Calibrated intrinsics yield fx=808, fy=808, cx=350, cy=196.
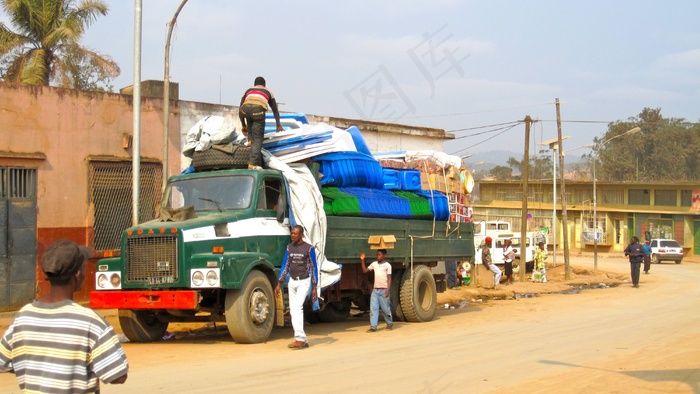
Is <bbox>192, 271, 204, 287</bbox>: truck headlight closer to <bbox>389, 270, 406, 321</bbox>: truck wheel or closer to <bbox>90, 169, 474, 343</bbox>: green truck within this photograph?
<bbox>90, 169, 474, 343</bbox>: green truck

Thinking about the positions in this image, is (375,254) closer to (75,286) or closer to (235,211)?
(235,211)

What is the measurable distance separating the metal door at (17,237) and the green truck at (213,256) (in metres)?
4.84

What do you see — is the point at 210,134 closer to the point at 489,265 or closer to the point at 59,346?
the point at 59,346

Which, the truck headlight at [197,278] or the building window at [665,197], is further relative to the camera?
the building window at [665,197]

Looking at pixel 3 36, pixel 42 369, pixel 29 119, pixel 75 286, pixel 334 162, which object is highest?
pixel 3 36

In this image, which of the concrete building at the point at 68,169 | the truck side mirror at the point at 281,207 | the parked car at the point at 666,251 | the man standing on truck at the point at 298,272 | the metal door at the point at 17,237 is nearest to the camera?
the man standing on truck at the point at 298,272

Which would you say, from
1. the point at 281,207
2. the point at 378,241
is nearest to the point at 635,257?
the point at 378,241

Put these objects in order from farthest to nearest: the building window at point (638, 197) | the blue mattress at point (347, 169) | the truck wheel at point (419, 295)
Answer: the building window at point (638, 197) < the truck wheel at point (419, 295) < the blue mattress at point (347, 169)

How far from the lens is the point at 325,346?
1196 cm

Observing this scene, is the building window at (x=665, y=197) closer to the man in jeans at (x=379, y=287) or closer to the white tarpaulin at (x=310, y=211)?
the man in jeans at (x=379, y=287)

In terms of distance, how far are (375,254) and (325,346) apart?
Result: 3127mm

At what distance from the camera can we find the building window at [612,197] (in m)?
61.5

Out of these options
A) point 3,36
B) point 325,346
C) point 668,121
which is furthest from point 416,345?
point 668,121

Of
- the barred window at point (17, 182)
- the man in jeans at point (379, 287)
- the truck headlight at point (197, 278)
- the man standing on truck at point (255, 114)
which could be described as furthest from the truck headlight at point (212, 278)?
the barred window at point (17, 182)
